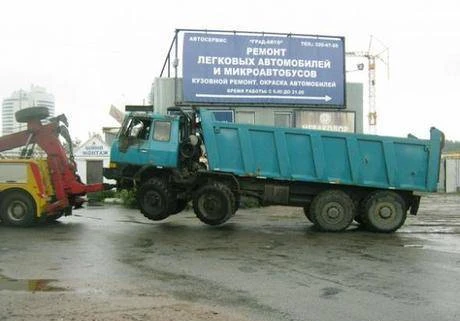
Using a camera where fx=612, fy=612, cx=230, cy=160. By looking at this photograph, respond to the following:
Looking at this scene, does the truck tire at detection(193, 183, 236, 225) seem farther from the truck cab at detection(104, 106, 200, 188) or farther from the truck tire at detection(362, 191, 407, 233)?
the truck tire at detection(362, 191, 407, 233)

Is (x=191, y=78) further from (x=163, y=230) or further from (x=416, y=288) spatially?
(x=416, y=288)

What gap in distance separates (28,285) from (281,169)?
844 centimetres

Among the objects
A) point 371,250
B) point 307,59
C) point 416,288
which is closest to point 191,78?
point 307,59

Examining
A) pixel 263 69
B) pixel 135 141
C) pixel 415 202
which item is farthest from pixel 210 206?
pixel 263 69

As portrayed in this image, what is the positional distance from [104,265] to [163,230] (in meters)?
5.36

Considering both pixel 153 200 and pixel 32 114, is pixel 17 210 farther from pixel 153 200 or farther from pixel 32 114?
pixel 153 200

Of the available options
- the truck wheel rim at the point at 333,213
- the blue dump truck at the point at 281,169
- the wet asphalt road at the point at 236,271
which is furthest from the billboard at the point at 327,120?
the truck wheel rim at the point at 333,213

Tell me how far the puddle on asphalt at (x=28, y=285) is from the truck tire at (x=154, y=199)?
702 cm

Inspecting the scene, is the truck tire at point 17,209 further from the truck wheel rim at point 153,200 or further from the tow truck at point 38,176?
the truck wheel rim at point 153,200

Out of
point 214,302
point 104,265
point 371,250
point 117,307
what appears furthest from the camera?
point 371,250

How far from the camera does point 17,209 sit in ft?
51.4

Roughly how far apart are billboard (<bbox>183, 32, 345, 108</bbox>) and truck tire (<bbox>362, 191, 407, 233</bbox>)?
9.64 meters

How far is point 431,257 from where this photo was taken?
1118 centimetres

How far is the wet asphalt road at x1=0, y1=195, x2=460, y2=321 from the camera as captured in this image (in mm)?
7012
